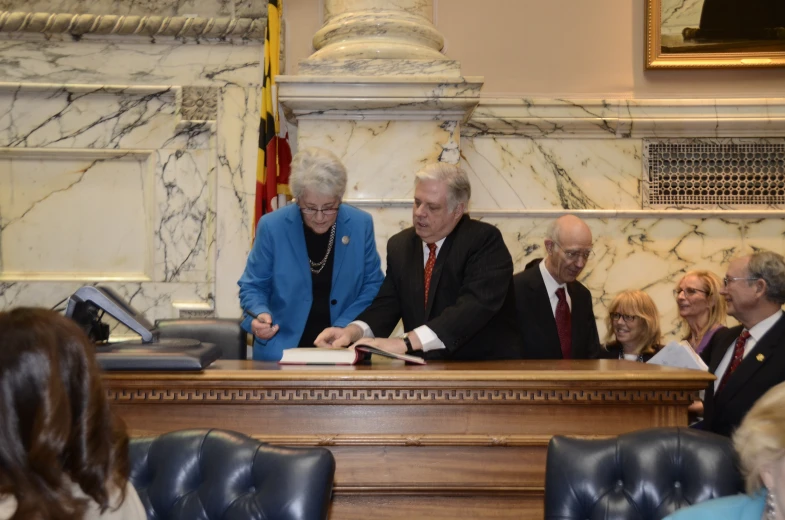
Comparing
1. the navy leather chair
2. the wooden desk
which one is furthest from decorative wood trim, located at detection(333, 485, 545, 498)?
the navy leather chair

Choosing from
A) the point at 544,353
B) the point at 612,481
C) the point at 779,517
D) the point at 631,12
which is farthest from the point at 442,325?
the point at 631,12

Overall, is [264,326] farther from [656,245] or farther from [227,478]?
[656,245]

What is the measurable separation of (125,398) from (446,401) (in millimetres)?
1079

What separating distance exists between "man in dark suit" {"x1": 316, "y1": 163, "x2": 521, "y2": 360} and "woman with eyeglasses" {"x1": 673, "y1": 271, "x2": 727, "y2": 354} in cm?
129

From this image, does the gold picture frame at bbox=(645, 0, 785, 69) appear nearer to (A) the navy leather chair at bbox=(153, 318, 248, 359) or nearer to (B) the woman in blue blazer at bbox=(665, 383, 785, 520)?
(A) the navy leather chair at bbox=(153, 318, 248, 359)

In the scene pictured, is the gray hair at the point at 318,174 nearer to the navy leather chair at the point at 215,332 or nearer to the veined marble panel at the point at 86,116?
the navy leather chair at the point at 215,332

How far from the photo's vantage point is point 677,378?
9.71 feet

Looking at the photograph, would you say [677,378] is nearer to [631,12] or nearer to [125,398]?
[125,398]

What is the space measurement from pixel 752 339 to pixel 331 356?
73.5 inches

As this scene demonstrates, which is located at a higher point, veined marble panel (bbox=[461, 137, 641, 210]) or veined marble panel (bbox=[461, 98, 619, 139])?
veined marble panel (bbox=[461, 98, 619, 139])

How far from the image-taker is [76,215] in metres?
6.22

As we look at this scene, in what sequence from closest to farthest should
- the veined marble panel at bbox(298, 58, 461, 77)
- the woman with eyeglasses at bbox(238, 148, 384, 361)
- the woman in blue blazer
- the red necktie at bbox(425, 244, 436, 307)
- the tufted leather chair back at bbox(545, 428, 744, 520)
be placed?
the woman in blue blazer < the tufted leather chair back at bbox(545, 428, 744, 520) < the red necktie at bbox(425, 244, 436, 307) < the woman with eyeglasses at bbox(238, 148, 384, 361) < the veined marble panel at bbox(298, 58, 461, 77)

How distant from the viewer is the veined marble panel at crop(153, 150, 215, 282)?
6.18 metres

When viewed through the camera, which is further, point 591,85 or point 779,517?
point 591,85
